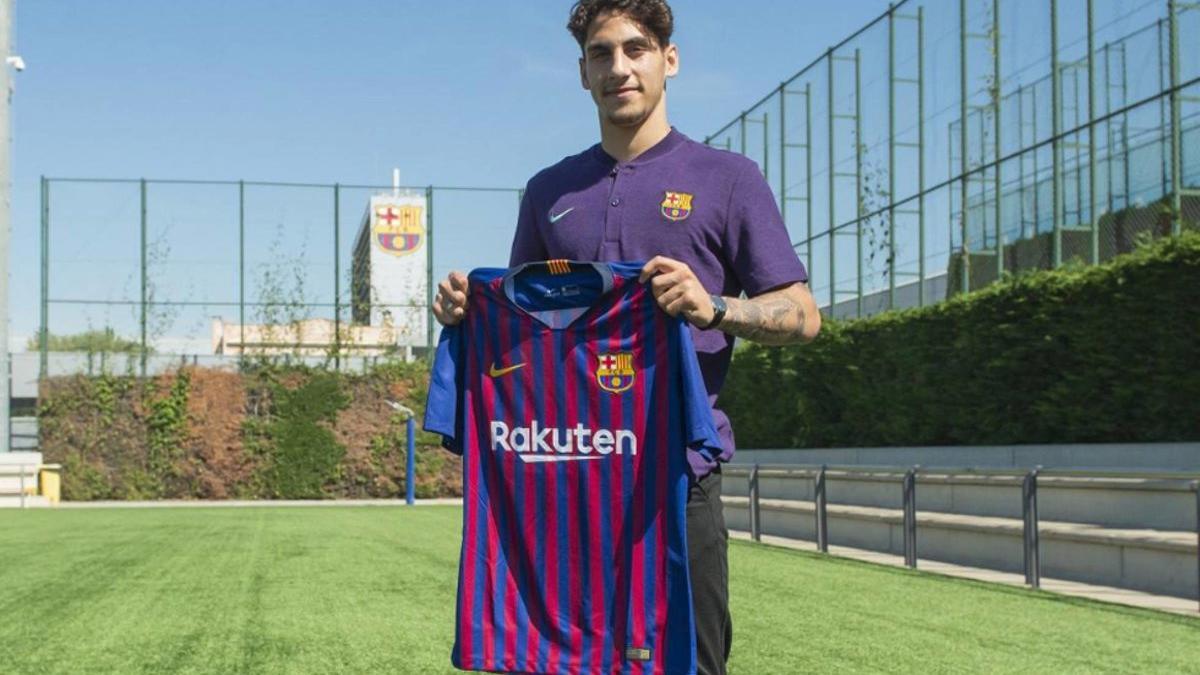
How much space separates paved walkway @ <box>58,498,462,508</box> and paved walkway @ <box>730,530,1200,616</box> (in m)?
14.0

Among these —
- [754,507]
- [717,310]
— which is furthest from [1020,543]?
[717,310]

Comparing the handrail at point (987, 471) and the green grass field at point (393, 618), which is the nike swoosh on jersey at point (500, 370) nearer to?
the handrail at point (987, 471)

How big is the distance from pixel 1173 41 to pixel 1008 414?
3.89 metres

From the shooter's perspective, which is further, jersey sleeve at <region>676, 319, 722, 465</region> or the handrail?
the handrail

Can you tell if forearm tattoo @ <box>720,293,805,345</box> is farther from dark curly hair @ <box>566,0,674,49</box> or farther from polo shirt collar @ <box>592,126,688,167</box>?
dark curly hair @ <box>566,0,674,49</box>

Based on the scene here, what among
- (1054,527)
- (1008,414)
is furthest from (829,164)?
(1054,527)

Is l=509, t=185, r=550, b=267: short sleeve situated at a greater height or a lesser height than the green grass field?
greater

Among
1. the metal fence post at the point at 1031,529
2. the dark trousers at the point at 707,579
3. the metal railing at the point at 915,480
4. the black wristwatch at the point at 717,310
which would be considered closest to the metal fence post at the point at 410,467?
the metal railing at the point at 915,480

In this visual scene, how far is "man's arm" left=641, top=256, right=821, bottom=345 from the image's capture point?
8.31 feet

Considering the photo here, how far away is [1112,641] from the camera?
7137 millimetres

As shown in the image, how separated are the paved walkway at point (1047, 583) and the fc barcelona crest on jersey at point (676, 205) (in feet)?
21.7

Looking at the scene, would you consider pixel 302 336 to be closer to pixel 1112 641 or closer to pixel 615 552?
pixel 1112 641

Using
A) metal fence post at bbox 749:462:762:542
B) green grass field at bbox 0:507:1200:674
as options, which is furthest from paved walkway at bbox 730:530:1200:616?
metal fence post at bbox 749:462:762:542

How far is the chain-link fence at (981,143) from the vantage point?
1394cm
